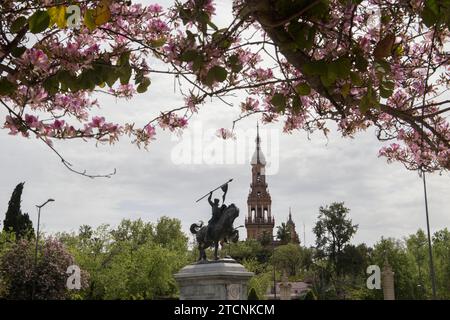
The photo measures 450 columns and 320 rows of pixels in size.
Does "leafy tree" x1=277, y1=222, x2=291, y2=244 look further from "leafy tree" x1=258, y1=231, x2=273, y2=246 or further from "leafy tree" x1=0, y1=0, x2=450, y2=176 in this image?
"leafy tree" x1=0, y1=0, x2=450, y2=176

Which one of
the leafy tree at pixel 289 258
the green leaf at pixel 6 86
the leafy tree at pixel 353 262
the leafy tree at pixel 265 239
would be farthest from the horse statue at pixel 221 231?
the leafy tree at pixel 265 239

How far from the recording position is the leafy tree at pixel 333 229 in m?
67.1

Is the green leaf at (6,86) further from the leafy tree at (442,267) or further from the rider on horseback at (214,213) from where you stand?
the leafy tree at (442,267)

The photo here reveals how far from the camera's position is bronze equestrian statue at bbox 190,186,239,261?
20.5 metres

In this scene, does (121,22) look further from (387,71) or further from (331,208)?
(331,208)

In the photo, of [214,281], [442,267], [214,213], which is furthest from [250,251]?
[214,281]

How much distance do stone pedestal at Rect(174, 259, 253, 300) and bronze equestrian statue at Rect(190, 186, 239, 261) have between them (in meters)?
1.38

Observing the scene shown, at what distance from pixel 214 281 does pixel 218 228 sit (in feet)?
8.40

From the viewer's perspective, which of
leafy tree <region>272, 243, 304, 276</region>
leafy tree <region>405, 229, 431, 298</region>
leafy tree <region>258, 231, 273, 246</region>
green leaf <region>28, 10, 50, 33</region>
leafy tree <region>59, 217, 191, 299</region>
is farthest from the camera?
leafy tree <region>258, 231, 273, 246</region>

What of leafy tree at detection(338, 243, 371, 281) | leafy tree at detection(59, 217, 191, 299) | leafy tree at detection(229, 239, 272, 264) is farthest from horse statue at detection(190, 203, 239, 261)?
leafy tree at detection(229, 239, 272, 264)

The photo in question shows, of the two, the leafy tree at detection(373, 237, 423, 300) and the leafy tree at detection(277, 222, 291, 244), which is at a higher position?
the leafy tree at detection(277, 222, 291, 244)

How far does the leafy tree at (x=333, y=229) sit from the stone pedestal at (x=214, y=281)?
49653 millimetres

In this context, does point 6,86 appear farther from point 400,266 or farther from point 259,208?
point 259,208

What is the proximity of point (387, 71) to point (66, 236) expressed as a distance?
56.8 metres
